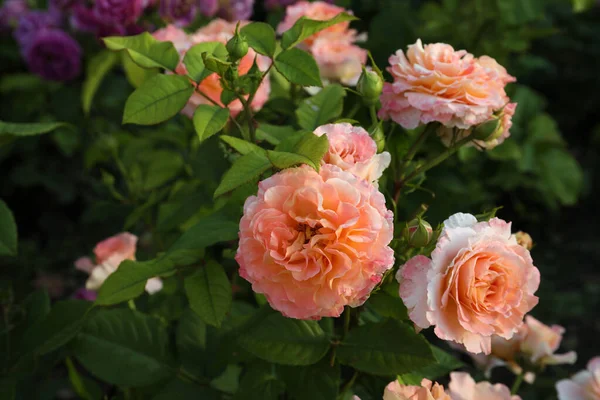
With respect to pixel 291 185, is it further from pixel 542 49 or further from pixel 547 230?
pixel 542 49

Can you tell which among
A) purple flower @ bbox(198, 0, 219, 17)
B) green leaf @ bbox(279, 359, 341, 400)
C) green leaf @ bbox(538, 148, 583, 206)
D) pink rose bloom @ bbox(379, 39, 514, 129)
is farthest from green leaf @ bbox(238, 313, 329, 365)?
green leaf @ bbox(538, 148, 583, 206)

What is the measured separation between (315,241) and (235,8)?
896mm

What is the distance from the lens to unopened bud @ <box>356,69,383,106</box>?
688 millimetres

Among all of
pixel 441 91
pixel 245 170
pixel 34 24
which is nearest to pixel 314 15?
Result: pixel 441 91

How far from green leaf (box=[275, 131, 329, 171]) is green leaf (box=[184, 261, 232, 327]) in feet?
0.56

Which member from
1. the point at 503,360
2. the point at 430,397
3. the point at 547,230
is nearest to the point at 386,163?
the point at 430,397

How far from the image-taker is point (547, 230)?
2.63 meters

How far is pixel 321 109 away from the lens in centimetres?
79

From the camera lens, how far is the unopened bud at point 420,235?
0.60 m

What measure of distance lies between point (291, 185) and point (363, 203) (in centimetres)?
6

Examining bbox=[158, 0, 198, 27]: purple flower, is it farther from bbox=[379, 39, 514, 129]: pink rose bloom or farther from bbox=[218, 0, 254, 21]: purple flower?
bbox=[379, 39, 514, 129]: pink rose bloom

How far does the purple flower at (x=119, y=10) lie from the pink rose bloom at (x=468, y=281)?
2.66 ft

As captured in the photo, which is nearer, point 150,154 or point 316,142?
point 316,142

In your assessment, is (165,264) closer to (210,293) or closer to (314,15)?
(210,293)
